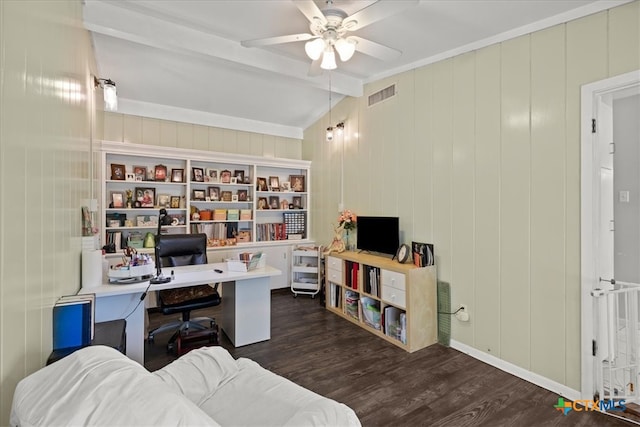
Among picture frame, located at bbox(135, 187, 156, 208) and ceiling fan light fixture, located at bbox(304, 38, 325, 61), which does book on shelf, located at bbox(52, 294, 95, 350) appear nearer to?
ceiling fan light fixture, located at bbox(304, 38, 325, 61)

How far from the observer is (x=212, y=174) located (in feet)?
15.3

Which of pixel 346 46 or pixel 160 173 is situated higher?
pixel 346 46

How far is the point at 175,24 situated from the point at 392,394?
11.2ft

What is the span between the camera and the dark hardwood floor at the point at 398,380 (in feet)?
6.43

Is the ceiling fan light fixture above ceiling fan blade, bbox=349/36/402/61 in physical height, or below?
below

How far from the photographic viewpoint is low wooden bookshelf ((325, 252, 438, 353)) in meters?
2.88

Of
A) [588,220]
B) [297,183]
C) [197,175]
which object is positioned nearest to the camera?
[588,220]

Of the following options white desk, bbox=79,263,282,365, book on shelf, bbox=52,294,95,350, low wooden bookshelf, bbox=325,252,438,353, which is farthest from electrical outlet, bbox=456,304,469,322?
book on shelf, bbox=52,294,95,350

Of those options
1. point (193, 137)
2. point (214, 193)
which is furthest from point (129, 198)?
point (193, 137)

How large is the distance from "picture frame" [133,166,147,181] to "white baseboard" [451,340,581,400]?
419cm

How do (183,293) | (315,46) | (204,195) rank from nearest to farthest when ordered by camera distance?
(315,46), (183,293), (204,195)

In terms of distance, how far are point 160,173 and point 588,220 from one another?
15.1 feet

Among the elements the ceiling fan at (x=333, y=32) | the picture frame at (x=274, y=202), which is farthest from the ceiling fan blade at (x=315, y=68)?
the picture frame at (x=274, y=202)

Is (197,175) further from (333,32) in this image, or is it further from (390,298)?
(390,298)
